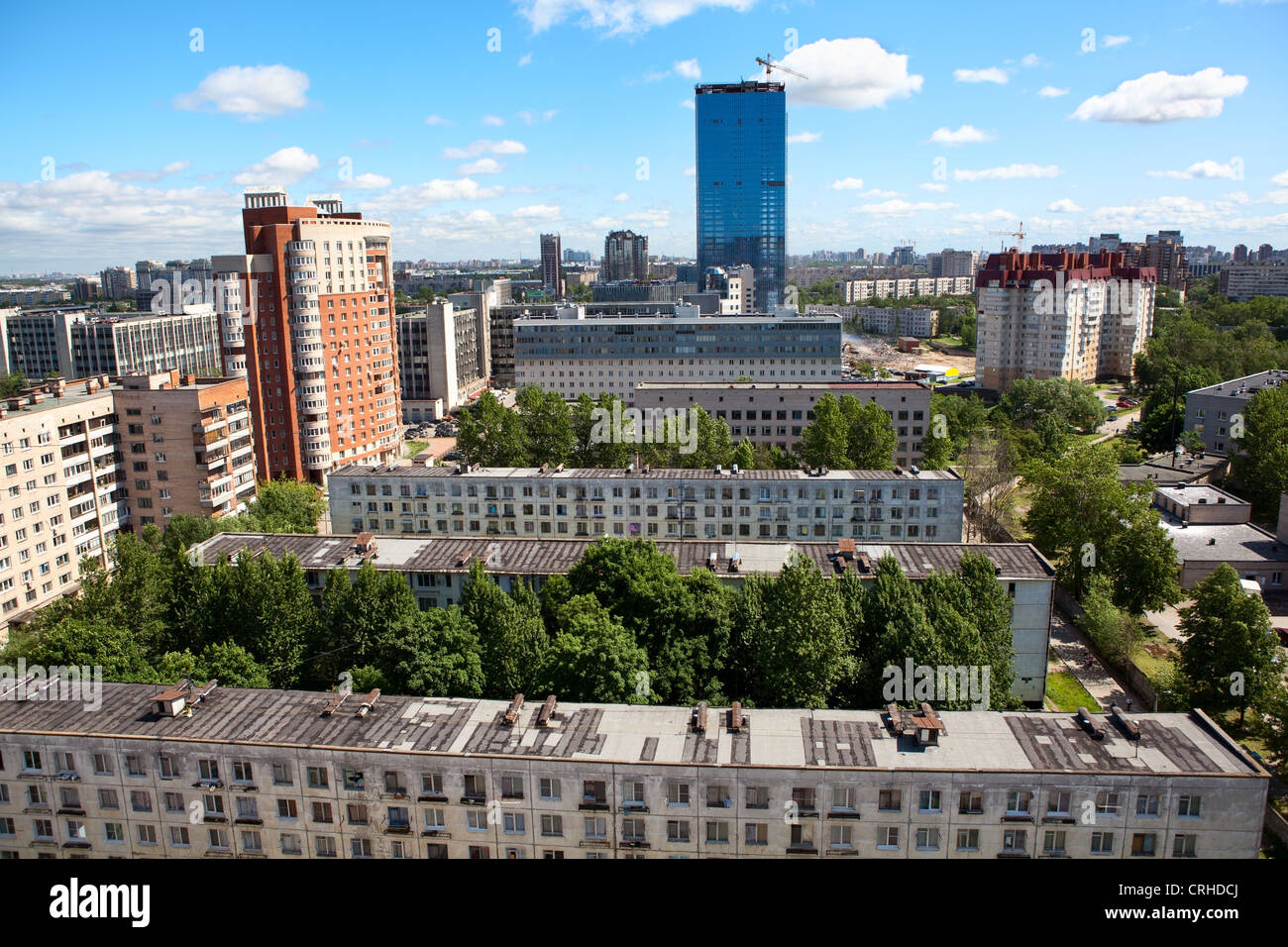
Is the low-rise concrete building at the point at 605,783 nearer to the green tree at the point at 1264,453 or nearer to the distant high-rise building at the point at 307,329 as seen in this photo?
the green tree at the point at 1264,453

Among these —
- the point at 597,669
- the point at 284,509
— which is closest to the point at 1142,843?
the point at 597,669

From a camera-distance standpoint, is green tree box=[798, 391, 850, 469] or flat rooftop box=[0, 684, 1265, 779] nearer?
flat rooftop box=[0, 684, 1265, 779]

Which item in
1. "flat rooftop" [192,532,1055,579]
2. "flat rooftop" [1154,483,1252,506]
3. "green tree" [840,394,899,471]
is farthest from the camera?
"green tree" [840,394,899,471]

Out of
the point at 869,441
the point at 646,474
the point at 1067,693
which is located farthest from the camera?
the point at 869,441

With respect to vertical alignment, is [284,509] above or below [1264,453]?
below

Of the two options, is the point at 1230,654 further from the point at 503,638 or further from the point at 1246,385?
the point at 1246,385

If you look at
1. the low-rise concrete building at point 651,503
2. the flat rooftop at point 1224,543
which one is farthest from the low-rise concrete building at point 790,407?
the low-rise concrete building at point 651,503

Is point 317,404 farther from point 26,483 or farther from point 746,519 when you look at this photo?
point 746,519

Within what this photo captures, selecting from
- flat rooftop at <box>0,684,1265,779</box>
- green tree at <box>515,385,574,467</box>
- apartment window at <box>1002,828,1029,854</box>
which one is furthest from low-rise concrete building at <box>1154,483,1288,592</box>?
green tree at <box>515,385,574,467</box>

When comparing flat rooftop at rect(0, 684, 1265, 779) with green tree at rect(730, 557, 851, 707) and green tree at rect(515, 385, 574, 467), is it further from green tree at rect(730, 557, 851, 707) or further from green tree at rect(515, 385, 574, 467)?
green tree at rect(515, 385, 574, 467)
